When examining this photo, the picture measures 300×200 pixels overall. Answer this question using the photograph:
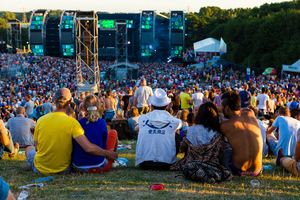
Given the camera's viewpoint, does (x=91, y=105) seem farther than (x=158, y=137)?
No

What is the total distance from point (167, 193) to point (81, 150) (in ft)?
4.43

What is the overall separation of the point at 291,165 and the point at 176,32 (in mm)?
57034

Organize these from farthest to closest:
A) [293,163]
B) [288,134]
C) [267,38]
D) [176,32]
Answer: [176,32] → [267,38] → [288,134] → [293,163]

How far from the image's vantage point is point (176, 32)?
60.6 metres

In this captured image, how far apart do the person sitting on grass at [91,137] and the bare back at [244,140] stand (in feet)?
4.98

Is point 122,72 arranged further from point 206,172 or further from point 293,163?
point 206,172

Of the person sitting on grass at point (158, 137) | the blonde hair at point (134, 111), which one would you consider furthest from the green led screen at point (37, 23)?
the person sitting on grass at point (158, 137)

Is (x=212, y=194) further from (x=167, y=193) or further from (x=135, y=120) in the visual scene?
(x=135, y=120)

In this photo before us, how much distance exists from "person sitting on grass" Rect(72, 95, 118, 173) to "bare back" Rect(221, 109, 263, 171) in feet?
4.98

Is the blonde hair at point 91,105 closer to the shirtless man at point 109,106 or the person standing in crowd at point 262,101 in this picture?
the shirtless man at point 109,106

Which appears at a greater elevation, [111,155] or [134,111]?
[111,155]

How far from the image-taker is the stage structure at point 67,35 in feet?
204

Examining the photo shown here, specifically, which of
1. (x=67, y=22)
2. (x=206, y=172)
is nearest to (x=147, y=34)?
(x=67, y=22)

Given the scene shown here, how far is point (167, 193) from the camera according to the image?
12.2 ft
